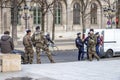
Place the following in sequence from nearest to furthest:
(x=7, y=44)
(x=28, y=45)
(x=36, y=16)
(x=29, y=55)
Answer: (x=7, y=44)
(x=28, y=45)
(x=29, y=55)
(x=36, y=16)

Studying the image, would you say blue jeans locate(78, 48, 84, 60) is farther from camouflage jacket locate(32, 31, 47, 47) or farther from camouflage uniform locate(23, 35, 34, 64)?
camouflage jacket locate(32, 31, 47, 47)

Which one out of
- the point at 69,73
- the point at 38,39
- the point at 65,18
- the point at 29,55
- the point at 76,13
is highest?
the point at 76,13

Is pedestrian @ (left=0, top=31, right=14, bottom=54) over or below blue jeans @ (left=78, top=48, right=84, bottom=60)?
over

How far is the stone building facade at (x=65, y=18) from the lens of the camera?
2350 inches

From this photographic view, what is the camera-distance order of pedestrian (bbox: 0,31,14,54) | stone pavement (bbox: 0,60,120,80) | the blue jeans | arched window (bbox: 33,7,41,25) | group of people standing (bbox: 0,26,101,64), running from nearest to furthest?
stone pavement (bbox: 0,60,120,80) → pedestrian (bbox: 0,31,14,54) → group of people standing (bbox: 0,26,101,64) → the blue jeans → arched window (bbox: 33,7,41,25)

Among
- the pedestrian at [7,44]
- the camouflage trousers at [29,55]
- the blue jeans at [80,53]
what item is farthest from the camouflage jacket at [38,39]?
the blue jeans at [80,53]

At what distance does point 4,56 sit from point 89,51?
6.98 m

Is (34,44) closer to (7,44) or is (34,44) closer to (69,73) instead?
(7,44)

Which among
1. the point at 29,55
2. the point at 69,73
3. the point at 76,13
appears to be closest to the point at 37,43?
the point at 29,55

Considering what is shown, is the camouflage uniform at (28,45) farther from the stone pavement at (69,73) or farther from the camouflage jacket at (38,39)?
the stone pavement at (69,73)

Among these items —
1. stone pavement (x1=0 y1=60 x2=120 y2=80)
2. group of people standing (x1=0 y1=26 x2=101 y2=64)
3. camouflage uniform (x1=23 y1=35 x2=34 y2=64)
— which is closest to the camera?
stone pavement (x1=0 y1=60 x2=120 y2=80)

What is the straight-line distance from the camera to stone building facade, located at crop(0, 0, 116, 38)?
59.7 meters

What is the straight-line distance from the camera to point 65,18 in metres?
65.1

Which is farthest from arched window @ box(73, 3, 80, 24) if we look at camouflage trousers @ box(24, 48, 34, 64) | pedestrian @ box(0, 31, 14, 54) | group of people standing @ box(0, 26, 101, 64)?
pedestrian @ box(0, 31, 14, 54)
